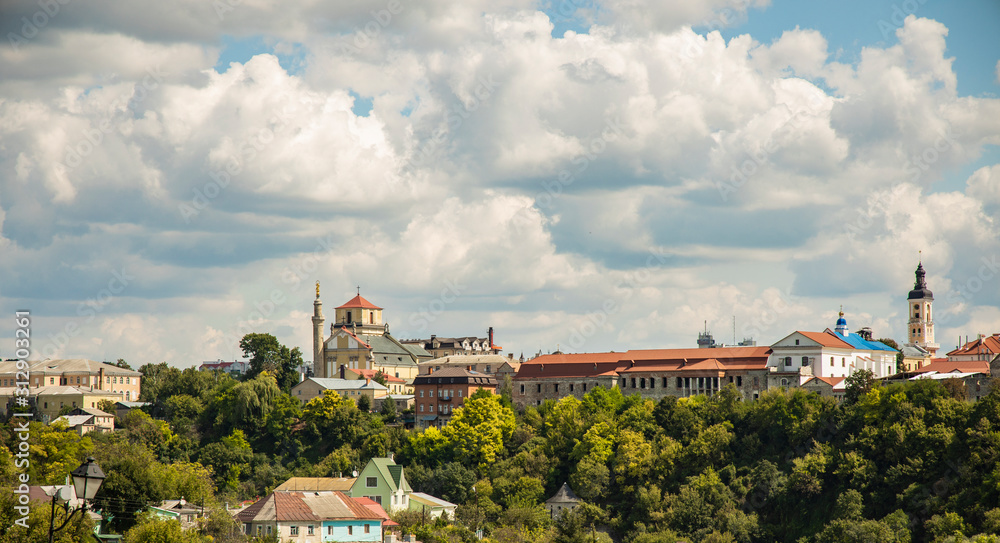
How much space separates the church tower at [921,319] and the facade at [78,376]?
83599 millimetres

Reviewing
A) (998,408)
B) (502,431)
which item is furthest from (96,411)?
(998,408)

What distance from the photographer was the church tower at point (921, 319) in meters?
116

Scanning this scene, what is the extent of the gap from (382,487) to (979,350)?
5291cm

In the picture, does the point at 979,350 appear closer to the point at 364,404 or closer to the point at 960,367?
the point at 960,367

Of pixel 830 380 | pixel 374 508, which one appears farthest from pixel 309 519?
pixel 830 380

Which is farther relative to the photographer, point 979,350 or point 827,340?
point 979,350

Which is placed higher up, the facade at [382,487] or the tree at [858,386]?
the tree at [858,386]

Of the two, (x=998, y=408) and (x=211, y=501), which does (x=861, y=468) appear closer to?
(x=998, y=408)

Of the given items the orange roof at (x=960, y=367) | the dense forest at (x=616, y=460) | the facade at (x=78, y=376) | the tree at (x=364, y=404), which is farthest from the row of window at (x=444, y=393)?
the orange roof at (x=960, y=367)

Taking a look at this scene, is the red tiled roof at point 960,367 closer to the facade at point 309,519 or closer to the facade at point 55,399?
the facade at point 309,519

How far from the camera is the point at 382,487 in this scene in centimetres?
7388

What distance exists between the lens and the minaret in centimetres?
10969

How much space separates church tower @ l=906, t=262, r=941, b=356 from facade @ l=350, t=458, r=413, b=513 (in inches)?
2547

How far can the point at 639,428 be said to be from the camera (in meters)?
80.0
